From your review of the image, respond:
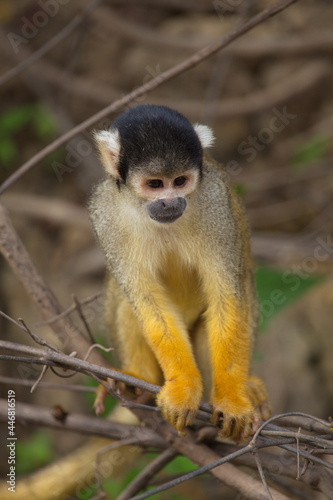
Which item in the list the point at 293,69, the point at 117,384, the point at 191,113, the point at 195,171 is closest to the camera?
the point at 195,171

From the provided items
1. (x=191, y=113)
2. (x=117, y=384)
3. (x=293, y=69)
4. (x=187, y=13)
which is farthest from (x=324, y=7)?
(x=117, y=384)

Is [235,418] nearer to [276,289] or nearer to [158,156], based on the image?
[158,156]

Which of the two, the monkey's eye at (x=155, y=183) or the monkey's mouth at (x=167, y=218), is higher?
the monkey's eye at (x=155, y=183)

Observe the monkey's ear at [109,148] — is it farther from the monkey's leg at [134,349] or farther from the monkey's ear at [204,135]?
the monkey's leg at [134,349]

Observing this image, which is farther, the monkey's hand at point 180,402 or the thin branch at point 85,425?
the thin branch at point 85,425

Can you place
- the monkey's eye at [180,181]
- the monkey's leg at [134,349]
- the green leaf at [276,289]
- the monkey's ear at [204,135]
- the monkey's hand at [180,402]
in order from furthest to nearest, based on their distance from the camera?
1. the green leaf at [276,289]
2. the monkey's leg at [134,349]
3. the monkey's ear at [204,135]
4. the monkey's eye at [180,181]
5. the monkey's hand at [180,402]

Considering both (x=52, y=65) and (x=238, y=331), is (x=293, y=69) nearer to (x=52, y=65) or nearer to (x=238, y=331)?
(x=52, y=65)

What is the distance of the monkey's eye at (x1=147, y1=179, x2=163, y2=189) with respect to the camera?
Answer: 3.13 meters

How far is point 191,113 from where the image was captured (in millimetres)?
7098

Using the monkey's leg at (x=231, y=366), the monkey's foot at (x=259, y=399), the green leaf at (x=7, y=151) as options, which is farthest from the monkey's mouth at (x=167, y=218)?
the green leaf at (x=7, y=151)

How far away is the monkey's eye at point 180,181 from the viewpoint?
3146 mm

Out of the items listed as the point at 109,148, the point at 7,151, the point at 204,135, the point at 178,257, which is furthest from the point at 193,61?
the point at 7,151

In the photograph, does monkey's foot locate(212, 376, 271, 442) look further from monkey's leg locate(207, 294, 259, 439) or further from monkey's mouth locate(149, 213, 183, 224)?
monkey's mouth locate(149, 213, 183, 224)

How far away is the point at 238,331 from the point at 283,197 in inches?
171
